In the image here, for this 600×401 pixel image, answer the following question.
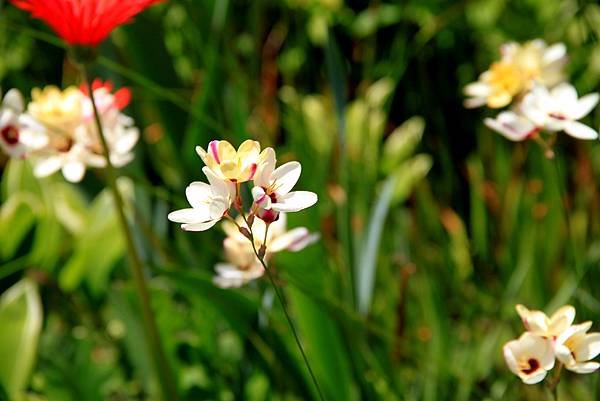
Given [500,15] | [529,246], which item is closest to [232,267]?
[529,246]

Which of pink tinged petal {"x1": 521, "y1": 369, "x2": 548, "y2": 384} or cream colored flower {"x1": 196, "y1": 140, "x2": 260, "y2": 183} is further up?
cream colored flower {"x1": 196, "y1": 140, "x2": 260, "y2": 183}

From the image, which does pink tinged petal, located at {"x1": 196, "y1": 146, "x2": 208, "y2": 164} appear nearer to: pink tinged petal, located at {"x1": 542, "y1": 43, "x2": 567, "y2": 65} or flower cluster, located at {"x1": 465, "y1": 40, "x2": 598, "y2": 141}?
flower cluster, located at {"x1": 465, "y1": 40, "x2": 598, "y2": 141}

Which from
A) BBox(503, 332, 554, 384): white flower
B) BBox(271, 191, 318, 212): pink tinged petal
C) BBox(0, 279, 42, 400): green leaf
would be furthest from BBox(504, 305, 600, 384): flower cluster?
BBox(0, 279, 42, 400): green leaf

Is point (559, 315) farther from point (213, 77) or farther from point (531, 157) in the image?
point (531, 157)

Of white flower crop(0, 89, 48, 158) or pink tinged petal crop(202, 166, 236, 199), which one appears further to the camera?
white flower crop(0, 89, 48, 158)

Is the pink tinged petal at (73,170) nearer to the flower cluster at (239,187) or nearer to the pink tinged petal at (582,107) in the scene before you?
the flower cluster at (239,187)

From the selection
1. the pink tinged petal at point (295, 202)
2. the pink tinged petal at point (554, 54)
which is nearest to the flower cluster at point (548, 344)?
the pink tinged petal at point (295, 202)

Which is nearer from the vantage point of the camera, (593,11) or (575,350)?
(575,350)
